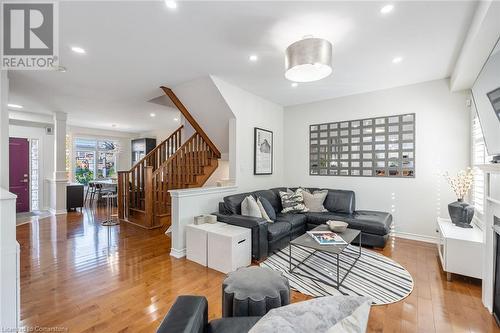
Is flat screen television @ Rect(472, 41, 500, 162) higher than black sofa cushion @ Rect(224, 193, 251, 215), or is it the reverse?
flat screen television @ Rect(472, 41, 500, 162)

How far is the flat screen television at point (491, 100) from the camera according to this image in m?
2.02

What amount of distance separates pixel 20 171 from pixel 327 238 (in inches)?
317

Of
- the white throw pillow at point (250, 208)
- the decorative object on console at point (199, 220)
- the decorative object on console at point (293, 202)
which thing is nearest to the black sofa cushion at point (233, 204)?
the white throw pillow at point (250, 208)

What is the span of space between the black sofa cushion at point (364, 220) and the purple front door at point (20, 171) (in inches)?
297

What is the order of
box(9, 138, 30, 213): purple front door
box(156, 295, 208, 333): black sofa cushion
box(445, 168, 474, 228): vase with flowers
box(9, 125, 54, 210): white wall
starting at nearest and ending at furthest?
box(156, 295, 208, 333): black sofa cushion, box(445, 168, 474, 228): vase with flowers, box(9, 138, 30, 213): purple front door, box(9, 125, 54, 210): white wall

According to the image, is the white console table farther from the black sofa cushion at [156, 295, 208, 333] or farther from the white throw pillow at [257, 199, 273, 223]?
the black sofa cushion at [156, 295, 208, 333]

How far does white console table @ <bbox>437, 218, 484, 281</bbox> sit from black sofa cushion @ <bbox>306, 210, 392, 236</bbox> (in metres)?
0.82

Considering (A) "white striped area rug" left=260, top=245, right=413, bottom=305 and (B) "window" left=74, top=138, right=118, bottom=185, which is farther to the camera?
(B) "window" left=74, top=138, right=118, bottom=185

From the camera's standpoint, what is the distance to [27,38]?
7.98 feet

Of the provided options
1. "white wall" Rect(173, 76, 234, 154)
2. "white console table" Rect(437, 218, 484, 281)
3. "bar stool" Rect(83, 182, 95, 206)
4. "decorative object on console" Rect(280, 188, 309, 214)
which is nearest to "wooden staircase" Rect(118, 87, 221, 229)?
"white wall" Rect(173, 76, 234, 154)

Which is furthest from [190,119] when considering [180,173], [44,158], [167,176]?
[44,158]

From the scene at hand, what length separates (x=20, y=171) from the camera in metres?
6.20

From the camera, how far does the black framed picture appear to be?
4535 millimetres
